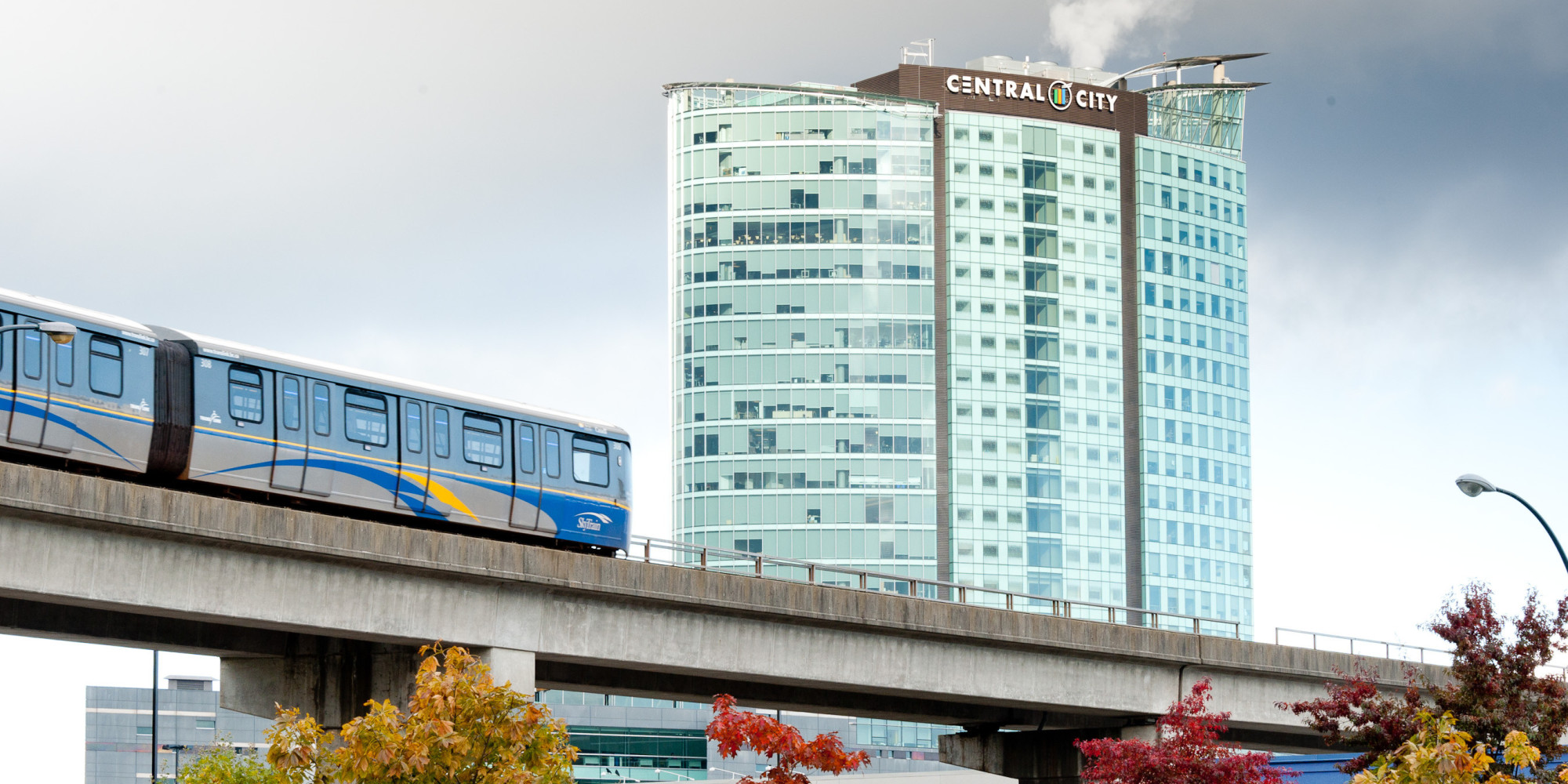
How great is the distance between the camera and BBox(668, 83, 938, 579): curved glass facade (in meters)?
133

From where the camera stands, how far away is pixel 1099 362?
14400 cm

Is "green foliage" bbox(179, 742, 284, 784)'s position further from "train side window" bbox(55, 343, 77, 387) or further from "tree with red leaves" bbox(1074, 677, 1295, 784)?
"tree with red leaves" bbox(1074, 677, 1295, 784)

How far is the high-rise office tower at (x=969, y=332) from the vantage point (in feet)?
440

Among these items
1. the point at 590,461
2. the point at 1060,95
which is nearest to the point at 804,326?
the point at 1060,95

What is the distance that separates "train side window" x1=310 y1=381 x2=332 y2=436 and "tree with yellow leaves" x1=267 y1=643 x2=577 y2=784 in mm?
8468

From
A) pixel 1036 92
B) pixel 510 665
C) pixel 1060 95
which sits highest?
pixel 1036 92

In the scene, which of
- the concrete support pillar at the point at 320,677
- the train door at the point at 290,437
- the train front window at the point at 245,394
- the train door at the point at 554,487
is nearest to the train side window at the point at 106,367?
the train front window at the point at 245,394

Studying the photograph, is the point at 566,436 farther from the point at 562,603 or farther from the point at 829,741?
the point at 829,741

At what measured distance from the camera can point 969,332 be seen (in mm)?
139750

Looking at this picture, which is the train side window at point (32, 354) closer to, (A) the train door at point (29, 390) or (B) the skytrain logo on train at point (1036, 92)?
(A) the train door at point (29, 390)

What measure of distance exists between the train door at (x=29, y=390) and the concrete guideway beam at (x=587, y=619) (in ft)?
5.84

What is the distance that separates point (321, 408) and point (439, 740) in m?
10.4

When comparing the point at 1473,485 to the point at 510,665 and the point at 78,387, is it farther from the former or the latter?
the point at 78,387

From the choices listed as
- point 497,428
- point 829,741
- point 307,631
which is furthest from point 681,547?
point 829,741
